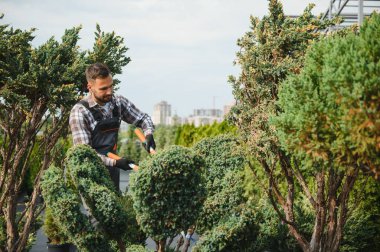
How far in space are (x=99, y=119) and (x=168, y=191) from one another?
1184mm

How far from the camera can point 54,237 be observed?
8320mm

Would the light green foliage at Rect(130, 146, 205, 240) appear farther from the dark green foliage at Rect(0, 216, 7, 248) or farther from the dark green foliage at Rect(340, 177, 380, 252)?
the dark green foliage at Rect(340, 177, 380, 252)

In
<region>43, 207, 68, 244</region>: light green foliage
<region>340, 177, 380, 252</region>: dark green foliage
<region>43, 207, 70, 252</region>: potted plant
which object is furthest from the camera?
<region>43, 207, 68, 244</region>: light green foliage

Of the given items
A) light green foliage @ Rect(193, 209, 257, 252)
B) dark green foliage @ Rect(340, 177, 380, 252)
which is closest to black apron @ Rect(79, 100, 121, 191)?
light green foliage @ Rect(193, 209, 257, 252)

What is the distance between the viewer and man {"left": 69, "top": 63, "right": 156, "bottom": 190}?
14.8ft

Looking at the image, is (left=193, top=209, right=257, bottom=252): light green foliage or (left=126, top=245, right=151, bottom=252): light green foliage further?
(left=126, top=245, right=151, bottom=252): light green foliage

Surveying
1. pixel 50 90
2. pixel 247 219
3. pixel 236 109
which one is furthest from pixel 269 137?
pixel 50 90

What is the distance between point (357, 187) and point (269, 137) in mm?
2562

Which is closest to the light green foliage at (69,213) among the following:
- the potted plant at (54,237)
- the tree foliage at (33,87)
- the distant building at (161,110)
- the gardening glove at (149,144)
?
the gardening glove at (149,144)

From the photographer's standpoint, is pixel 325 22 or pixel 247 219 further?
pixel 325 22

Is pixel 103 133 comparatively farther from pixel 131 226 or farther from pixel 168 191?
pixel 168 191

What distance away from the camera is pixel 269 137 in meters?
5.52

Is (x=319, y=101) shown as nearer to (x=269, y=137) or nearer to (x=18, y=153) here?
(x=269, y=137)

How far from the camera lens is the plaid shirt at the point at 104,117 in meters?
4.49
